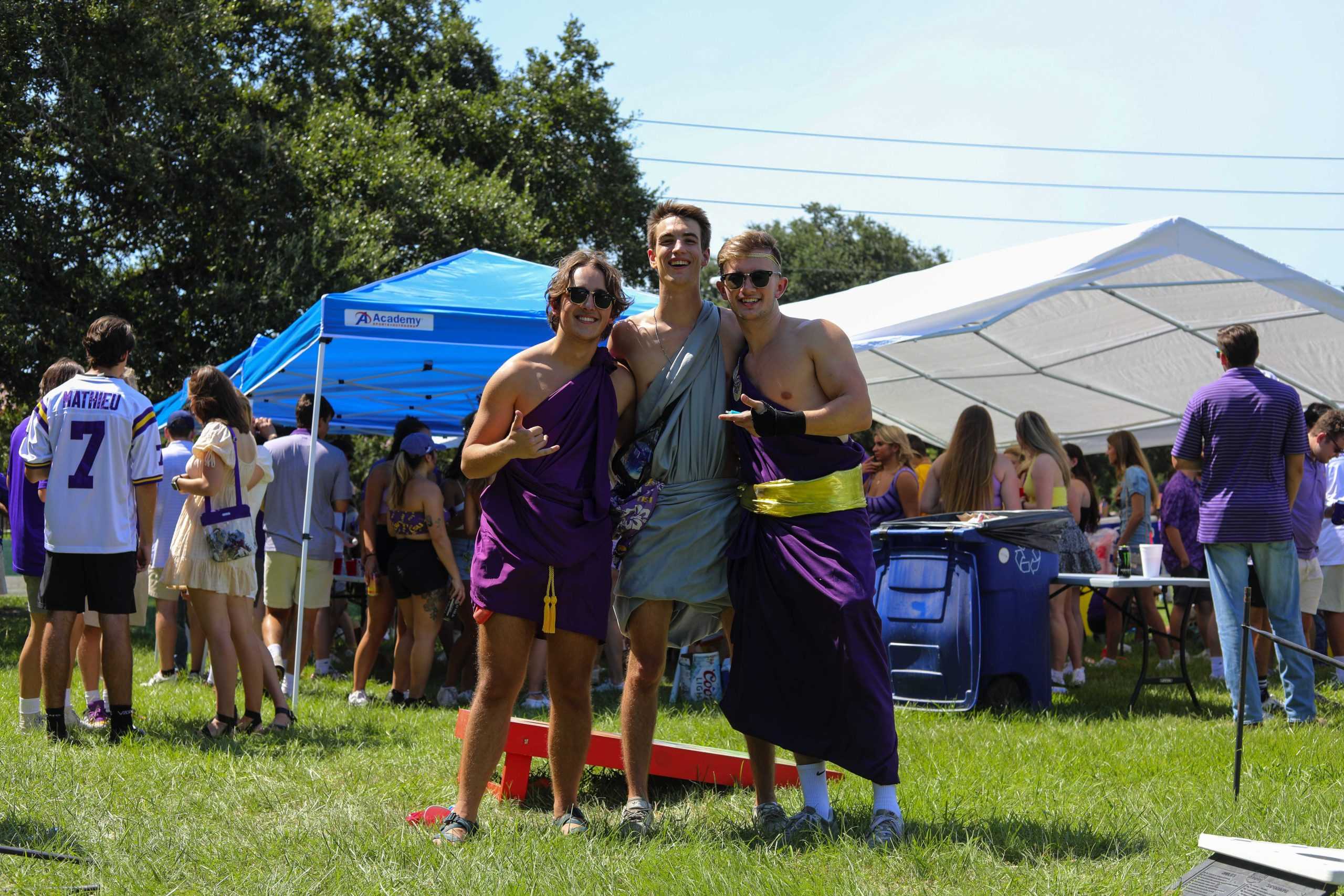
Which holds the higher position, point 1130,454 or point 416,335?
point 416,335

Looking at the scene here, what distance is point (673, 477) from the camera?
3803 millimetres

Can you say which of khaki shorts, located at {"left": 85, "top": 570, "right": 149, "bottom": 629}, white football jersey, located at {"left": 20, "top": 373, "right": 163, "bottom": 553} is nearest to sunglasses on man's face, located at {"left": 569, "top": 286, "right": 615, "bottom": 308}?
white football jersey, located at {"left": 20, "top": 373, "right": 163, "bottom": 553}

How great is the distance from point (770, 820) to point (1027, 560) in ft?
11.4

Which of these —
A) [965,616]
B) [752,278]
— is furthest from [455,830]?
[965,616]

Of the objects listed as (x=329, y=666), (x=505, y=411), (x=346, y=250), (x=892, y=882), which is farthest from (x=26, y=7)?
(x=892, y=882)

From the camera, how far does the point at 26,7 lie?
1460 centimetres

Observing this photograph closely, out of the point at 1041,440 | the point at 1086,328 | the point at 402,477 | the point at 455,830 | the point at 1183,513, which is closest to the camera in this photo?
the point at 455,830

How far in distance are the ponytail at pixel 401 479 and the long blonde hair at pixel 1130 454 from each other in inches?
220

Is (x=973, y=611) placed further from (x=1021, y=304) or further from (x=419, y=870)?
(x=419, y=870)

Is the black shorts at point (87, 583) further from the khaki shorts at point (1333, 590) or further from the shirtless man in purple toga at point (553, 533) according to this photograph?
the khaki shorts at point (1333, 590)

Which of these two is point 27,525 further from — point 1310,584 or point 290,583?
point 1310,584

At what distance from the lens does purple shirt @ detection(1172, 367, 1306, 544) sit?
5.98m

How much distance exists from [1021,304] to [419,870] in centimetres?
525

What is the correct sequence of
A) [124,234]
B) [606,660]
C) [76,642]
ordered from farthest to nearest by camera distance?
[124,234] < [606,660] < [76,642]
